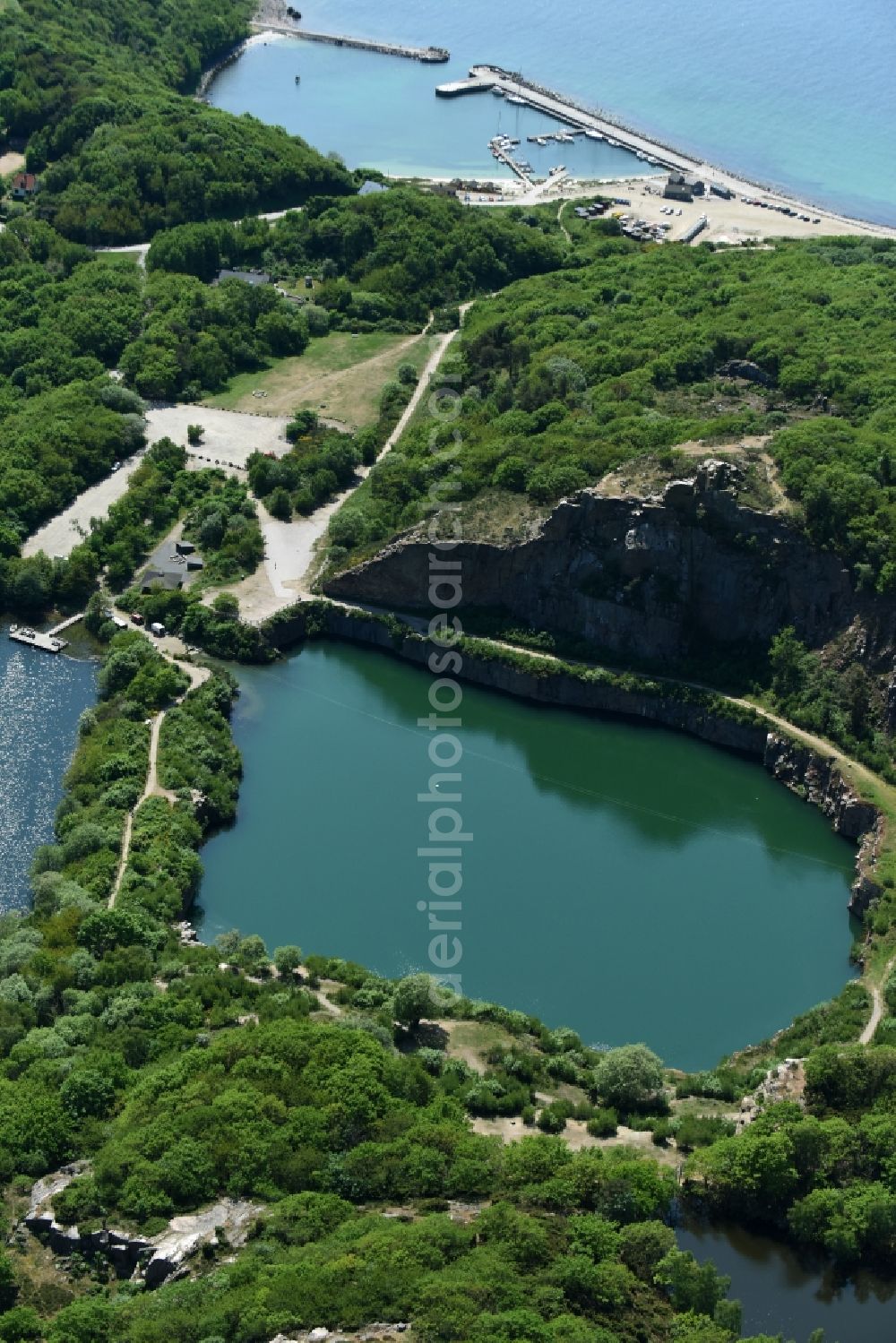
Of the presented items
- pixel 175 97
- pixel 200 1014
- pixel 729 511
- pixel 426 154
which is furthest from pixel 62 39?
pixel 200 1014

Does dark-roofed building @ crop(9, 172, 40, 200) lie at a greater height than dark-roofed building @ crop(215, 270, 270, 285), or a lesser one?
greater

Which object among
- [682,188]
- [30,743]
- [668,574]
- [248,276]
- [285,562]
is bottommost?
[30,743]

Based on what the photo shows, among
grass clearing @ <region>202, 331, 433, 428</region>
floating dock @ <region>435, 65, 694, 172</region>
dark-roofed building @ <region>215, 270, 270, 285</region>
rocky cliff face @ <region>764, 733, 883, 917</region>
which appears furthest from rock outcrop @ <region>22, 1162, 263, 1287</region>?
floating dock @ <region>435, 65, 694, 172</region>

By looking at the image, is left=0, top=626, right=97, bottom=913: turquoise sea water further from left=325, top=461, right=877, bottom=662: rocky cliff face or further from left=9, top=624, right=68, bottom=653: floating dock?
left=325, top=461, right=877, bottom=662: rocky cliff face

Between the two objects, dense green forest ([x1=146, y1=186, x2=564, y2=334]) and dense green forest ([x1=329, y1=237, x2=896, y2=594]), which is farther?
dense green forest ([x1=146, y1=186, x2=564, y2=334])

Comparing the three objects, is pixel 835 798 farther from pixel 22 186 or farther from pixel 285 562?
pixel 22 186

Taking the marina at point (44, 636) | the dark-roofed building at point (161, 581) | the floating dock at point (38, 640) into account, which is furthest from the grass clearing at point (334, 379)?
the floating dock at point (38, 640)

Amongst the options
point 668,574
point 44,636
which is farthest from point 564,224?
point 44,636
